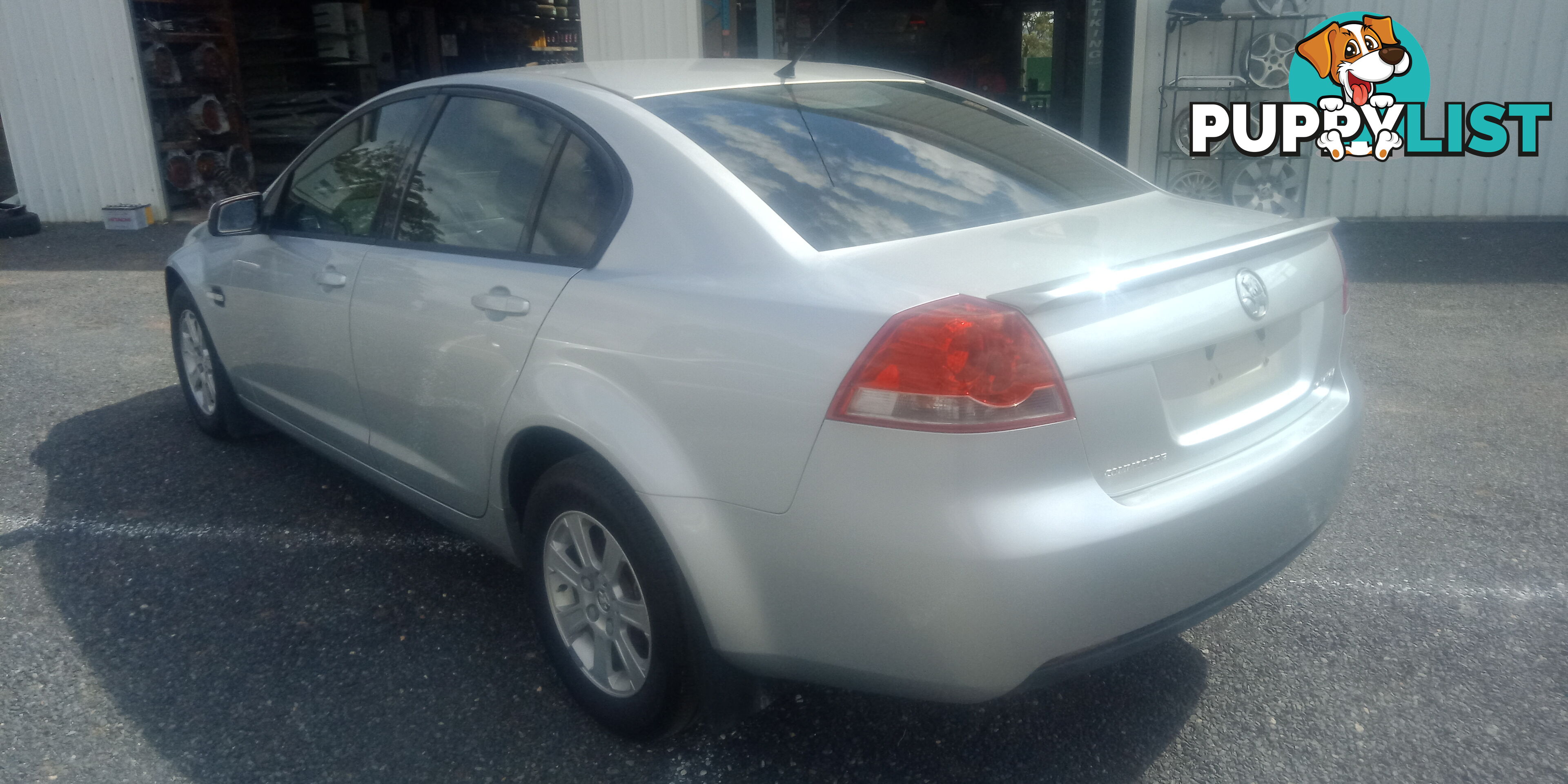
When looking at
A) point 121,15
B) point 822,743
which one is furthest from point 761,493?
point 121,15

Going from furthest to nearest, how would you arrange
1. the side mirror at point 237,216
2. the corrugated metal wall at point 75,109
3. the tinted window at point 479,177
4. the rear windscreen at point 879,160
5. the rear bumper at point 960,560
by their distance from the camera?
the corrugated metal wall at point 75,109, the side mirror at point 237,216, the tinted window at point 479,177, the rear windscreen at point 879,160, the rear bumper at point 960,560

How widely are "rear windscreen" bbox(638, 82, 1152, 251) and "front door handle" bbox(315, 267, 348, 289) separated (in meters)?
1.17

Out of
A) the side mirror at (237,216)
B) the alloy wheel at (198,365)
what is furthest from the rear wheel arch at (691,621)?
the alloy wheel at (198,365)

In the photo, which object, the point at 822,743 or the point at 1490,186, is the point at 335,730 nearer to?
the point at 822,743

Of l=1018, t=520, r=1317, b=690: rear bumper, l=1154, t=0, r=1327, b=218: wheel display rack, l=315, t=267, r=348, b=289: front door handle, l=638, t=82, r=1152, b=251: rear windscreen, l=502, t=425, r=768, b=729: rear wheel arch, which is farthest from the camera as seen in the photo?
l=1154, t=0, r=1327, b=218: wheel display rack

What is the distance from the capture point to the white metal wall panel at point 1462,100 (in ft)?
29.5

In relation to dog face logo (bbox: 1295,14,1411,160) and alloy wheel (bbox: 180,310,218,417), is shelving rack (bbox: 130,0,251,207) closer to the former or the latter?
alloy wheel (bbox: 180,310,218,417)

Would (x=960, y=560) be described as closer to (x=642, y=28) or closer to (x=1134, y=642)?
(x=1134, y=642)

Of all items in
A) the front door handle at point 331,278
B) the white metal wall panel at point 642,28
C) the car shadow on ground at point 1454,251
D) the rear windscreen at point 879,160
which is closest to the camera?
the rear windscreen at point 879,160

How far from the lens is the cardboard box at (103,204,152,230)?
33.9 feet

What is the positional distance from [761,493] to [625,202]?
83cm

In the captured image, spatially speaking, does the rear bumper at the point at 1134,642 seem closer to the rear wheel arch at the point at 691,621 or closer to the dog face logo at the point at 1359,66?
the rear wheel arch at the point at 691,621

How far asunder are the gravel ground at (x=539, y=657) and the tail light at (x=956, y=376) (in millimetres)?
928

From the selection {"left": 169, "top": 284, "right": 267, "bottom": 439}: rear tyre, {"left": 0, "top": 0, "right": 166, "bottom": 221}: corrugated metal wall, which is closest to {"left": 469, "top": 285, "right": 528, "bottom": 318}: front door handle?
{"left": 169, "top": 284, "right": 267, "bottom": 439}: rear tyre
